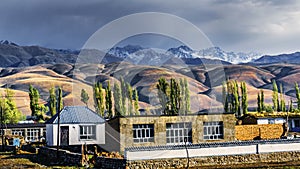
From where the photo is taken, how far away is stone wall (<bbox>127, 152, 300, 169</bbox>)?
97.6 ft

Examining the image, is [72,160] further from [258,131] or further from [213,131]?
[258,131]

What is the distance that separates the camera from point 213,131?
44.6 m

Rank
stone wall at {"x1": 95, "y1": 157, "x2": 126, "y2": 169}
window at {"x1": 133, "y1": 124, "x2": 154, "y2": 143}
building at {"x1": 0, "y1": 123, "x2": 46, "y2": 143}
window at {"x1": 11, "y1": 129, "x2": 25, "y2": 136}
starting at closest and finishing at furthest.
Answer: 1. stone wall at {"x1": 95, "y1": 157, "x2": 126, "y2": 169}
2. window at {"x1": 133, "y1": 124, "x2": 154, "y2": 143}
3. building at {"x1": 0, "y1": 123, "x2": 46, "y2": 143}
4. window at {"x1": 11, "y1": 129, "x2": 25, "y2": 136}

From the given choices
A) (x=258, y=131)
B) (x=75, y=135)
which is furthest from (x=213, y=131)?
(x=75, y=135)

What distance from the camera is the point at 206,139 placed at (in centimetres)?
4416

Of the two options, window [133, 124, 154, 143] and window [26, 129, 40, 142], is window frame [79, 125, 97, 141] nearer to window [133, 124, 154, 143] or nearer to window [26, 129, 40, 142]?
window [133, 124, 154, 143]

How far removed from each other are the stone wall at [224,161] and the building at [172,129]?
996 cm

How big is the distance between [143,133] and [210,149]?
11374mm

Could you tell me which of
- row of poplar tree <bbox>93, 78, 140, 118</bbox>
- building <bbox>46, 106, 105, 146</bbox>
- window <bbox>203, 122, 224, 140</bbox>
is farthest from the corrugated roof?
row of poplar tree <bbox>93, 78, 140, 118</bbox>

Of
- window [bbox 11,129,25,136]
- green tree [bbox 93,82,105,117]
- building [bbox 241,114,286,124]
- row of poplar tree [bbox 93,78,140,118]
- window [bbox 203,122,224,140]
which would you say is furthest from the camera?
row of poplar tree [bbox 93,78,140,118]

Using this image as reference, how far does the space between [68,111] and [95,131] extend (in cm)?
375

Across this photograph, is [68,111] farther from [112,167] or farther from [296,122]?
[296,122]

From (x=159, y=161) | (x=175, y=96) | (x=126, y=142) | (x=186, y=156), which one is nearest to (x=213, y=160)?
(x=186, y=156)

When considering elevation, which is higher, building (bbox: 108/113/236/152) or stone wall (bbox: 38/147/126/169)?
building (bbox: 108/113/236/152)
